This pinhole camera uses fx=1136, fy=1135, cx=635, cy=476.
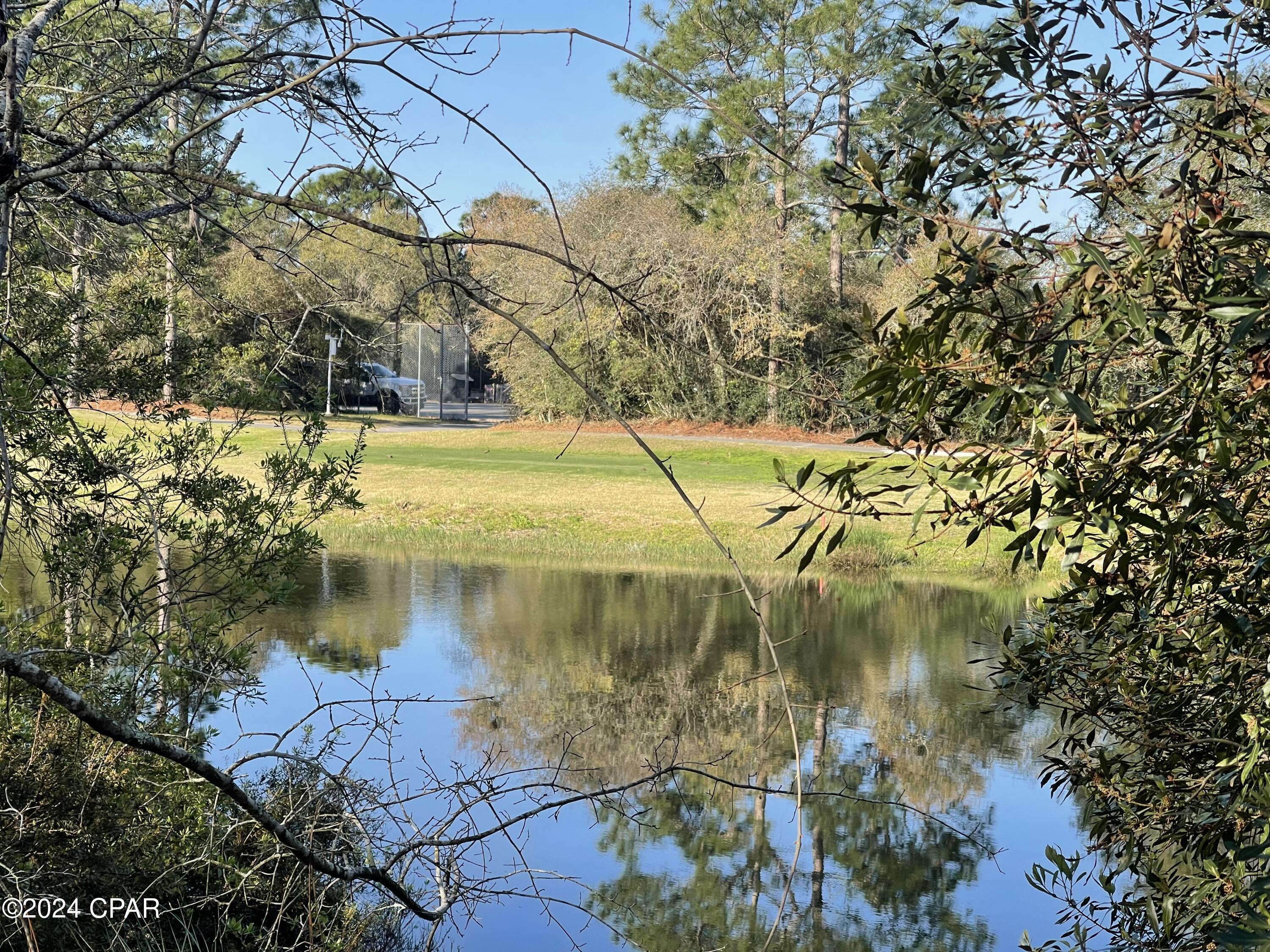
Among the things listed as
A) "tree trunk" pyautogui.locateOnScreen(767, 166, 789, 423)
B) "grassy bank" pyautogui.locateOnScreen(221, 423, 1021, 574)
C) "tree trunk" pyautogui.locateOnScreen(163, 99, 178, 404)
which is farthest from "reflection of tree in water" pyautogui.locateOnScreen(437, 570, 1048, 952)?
"tree trunk" pyautogui.locateOnScreen(767, 166, 789, 423)

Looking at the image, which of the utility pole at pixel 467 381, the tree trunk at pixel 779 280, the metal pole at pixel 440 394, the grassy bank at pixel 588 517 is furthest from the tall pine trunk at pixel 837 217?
the metal pole at pixel 440 394

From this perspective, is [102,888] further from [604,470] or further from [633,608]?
[604,470]

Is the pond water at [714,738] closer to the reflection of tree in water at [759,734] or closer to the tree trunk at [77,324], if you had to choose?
the reflection of tree in water at [759,734]

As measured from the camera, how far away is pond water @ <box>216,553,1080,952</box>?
5.57m

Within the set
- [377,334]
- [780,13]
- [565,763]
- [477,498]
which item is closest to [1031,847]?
[565,763]

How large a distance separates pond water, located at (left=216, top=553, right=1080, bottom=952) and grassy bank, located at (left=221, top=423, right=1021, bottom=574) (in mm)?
1584

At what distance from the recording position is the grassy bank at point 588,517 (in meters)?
14.7

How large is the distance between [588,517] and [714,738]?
860cm

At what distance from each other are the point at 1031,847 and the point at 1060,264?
4.90m

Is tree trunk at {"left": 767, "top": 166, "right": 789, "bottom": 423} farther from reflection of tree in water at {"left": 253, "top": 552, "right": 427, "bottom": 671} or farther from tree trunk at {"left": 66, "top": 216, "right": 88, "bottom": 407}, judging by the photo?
tree trunk at {"left": 66, "top": 216, "right": 88, "bottom": 407}

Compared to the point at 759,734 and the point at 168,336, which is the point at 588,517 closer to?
the point at 759,734

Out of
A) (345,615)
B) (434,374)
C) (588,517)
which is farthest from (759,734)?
(434,374)

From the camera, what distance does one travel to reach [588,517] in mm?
16266

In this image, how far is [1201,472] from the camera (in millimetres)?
2299
